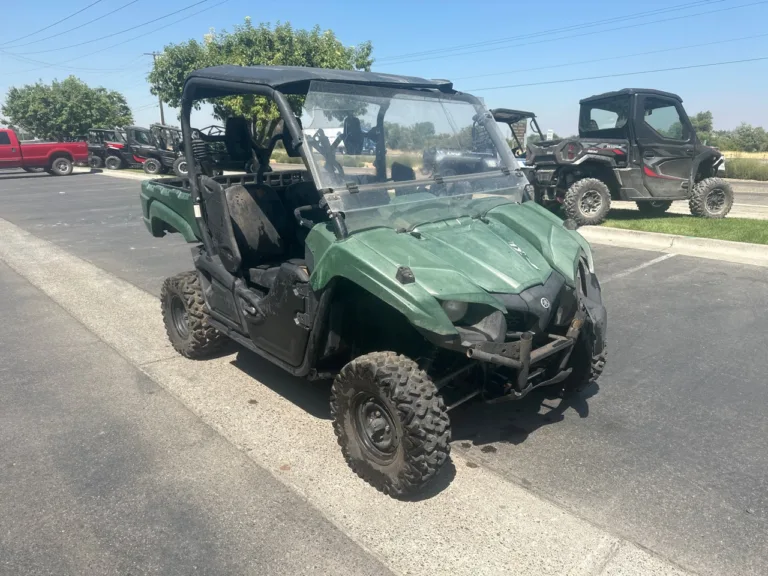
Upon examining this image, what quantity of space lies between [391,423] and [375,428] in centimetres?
15

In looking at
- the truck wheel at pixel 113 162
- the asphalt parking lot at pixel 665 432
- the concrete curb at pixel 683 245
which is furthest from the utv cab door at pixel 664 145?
the truck wheel at pixel 113 162

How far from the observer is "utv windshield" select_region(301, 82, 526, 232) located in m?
3.48

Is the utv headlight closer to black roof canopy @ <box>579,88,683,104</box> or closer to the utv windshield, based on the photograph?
the utv windshield

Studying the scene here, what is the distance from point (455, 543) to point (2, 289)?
6.71 m

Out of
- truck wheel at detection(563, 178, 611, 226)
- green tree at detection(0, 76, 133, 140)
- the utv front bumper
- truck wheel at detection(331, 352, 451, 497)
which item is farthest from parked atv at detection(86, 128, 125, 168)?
the utv front bumper

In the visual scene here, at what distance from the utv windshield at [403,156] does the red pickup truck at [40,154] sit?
82.5ft

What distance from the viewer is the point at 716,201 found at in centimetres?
1111

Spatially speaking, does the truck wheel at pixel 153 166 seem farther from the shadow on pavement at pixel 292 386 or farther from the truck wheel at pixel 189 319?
the shadow on pavement at pixel 292 386

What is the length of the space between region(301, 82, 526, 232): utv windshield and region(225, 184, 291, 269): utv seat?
1058 millimetres

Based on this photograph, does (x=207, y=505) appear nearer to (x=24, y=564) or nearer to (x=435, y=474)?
(x=24, y=564)

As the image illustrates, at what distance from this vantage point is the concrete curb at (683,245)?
816cm

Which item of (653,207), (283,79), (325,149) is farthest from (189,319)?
(653,207)

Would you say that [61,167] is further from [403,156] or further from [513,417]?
[513,417]

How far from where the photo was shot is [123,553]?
8.94 feet
